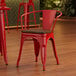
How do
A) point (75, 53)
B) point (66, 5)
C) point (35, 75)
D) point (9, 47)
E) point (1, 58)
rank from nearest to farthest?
1. point (35, 75)
2. point (1, 58)
3. point (75, 53)
4. point (9, 47)
5. point (66, 5)

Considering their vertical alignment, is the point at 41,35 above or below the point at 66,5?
above

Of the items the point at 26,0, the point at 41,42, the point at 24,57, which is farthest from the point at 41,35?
the point at 26,0

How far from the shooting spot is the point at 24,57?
345 centimetres

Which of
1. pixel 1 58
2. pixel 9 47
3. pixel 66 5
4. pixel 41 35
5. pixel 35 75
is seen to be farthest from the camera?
pixel 66 5

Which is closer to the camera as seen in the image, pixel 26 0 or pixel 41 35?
pixel 41 35

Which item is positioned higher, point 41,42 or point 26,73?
point 41,42

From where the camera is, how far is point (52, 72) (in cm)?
273

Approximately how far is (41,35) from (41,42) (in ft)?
0.27

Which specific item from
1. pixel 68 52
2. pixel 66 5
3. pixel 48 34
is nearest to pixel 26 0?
pixel 68 52

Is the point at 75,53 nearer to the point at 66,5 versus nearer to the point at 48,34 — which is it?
the point at 48,34

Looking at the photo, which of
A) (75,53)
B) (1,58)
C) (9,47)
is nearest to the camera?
(1,58)

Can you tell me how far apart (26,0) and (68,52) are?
3.68 m

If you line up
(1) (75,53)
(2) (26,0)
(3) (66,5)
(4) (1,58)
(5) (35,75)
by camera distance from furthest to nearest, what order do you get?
(3) (66,5)
(2) (26,0)
(1) (75,53)
(4) (1,58)
(5) (35,75)

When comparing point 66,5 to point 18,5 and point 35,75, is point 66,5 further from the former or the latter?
point 35,75
